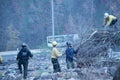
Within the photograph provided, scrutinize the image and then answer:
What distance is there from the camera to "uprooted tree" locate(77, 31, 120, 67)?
10.8 metres

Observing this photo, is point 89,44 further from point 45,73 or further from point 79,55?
point 45,73

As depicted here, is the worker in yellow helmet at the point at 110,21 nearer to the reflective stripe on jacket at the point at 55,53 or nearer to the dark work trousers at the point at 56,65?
the reflective stripe on jacket at the point at 55,53

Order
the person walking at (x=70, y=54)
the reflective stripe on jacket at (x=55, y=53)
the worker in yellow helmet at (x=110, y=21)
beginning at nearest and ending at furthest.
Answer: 1. the reflective stripe on jacket at (x=55, y=53)
2. the person walking at (x=70, y=54)
3. the worker in yellow helmet at (x=110, y=21)

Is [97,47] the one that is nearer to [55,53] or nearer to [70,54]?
[70,54]

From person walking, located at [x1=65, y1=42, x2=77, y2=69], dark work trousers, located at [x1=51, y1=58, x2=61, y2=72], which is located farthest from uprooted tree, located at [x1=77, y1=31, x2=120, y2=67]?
dark work trousers, located at [x1=51, y1=58, x2=61, y2=72]

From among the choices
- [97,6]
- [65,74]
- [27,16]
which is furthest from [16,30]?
[65,74]

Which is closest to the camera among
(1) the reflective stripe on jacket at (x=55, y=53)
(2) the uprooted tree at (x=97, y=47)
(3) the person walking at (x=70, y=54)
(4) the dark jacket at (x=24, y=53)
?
(4) the dark jacket at (x=24, y=53)

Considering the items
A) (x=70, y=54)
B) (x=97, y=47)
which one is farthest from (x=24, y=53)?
(x=97, y=47)

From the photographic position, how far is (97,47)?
10969 mm

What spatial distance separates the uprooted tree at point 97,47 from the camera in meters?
10.8

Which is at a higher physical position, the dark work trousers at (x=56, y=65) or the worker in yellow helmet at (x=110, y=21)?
the worker in yellow helmet at (x=110, y=21)

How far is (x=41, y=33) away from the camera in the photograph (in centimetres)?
2405

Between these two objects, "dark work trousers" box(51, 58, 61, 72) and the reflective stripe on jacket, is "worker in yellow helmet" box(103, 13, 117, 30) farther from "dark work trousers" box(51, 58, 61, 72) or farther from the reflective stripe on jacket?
"dark work trousers" box(51, 58, 61, 72)

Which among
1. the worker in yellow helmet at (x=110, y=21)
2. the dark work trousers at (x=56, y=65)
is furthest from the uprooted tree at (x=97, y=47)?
the worker in yellow helmet at (x=110, y=21)
